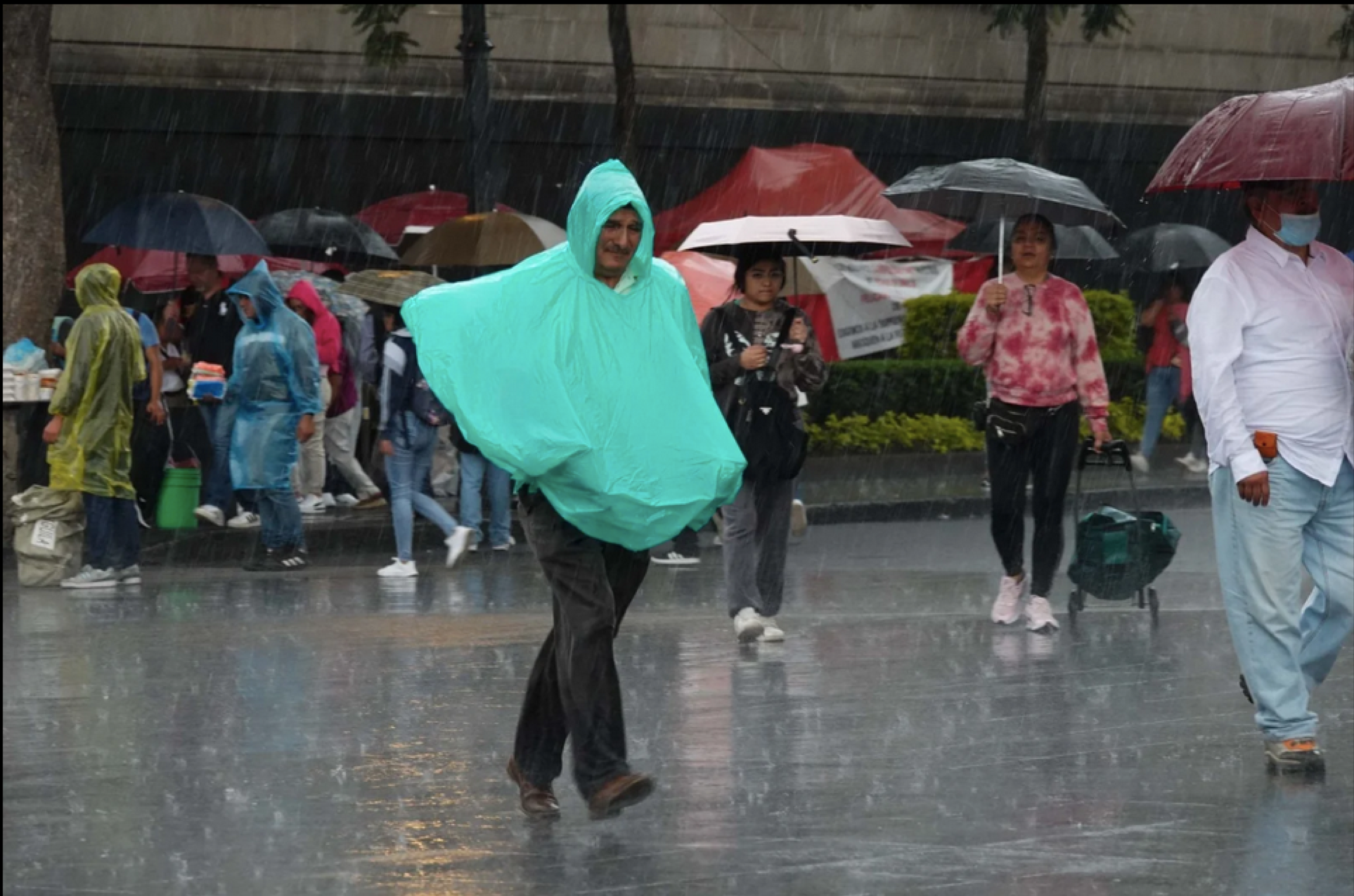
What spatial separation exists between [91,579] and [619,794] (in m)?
7.50

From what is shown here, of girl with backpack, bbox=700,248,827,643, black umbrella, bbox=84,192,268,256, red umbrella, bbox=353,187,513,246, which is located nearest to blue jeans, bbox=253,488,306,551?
black umbrella, bbox=84,192,268,256

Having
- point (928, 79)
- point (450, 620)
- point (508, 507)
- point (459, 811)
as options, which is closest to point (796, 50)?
point (928, 79)

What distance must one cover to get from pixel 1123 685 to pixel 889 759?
1.88 meters

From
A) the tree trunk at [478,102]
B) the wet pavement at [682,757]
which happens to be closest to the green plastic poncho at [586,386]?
the wet pavement at [682,757]

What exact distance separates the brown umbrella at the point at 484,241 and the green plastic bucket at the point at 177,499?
240 cm

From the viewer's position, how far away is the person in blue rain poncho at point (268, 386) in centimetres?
1312

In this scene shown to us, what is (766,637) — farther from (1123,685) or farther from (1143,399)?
(1143,399)

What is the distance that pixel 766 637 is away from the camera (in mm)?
9945

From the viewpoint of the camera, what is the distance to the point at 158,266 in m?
19.4

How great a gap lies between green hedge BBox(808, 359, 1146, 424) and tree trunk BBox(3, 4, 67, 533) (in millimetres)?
6938

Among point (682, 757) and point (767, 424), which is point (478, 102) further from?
point (682, 757)

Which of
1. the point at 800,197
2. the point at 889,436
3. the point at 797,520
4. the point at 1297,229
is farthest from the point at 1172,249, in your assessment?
the point at 1297,229

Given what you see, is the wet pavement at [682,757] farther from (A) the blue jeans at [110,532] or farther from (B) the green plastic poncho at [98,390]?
(B) the green plastic poncho at [98,390]

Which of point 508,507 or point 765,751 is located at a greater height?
point 765,751
